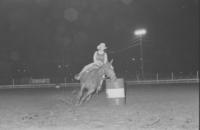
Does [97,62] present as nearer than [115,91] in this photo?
No

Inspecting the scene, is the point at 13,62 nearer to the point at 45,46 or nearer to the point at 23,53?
the point at 23,53

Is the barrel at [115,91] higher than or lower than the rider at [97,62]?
lower

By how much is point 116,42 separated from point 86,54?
30.3 feet

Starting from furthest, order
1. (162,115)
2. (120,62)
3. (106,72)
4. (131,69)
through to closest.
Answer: (120,62)
(131,69)
(106,72)
(162,115)

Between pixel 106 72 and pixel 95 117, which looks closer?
pixel 95 117

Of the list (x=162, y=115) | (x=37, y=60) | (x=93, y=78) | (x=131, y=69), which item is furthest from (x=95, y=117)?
(x=37, y=60)

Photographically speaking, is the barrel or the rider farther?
the rider

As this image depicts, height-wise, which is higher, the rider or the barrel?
the rider

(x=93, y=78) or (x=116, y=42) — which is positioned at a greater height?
(x=116, y=42)

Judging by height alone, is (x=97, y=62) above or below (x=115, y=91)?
above

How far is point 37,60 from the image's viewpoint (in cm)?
7531

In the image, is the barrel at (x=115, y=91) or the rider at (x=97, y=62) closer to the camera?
the barrel at (x=115, y=91)

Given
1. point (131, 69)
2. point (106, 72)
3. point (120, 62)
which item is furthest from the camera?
point (120, 62)

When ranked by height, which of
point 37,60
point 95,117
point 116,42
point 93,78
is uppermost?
point 116,42
